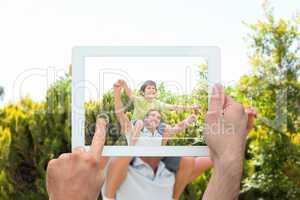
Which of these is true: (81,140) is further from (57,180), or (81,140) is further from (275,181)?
(275,181)

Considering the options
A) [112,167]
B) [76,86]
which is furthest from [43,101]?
[76,86]

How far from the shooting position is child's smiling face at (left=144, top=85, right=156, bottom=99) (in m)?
2.11

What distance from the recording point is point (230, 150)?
0.86 m

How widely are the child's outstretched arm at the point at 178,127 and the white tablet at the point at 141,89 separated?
0.01 m

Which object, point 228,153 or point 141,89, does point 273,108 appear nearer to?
point 141,89

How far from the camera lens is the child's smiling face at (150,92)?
2107 millimetres

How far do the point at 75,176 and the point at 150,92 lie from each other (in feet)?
4.84

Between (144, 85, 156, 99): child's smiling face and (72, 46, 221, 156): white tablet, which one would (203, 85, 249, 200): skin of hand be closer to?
(72, 46, 221, 156): white tablet

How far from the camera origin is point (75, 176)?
688 millimetres

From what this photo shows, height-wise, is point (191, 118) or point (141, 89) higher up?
point (141, 89)

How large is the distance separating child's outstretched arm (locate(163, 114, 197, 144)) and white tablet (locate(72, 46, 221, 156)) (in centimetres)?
1

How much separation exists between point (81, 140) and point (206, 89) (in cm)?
46

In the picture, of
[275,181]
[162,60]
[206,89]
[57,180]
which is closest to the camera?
[57,180]

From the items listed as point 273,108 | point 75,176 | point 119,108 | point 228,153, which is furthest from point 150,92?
point 273,108
